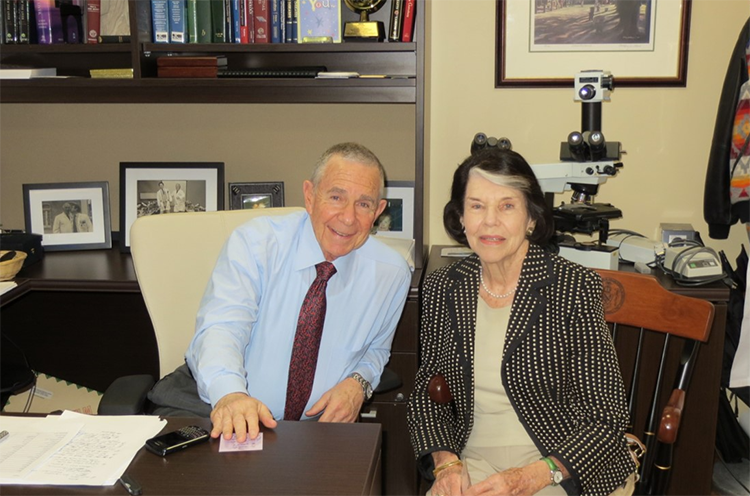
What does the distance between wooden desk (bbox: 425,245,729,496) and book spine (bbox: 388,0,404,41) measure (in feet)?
3.67

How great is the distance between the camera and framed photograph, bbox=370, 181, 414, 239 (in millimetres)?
2826

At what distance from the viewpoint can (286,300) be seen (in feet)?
6.19

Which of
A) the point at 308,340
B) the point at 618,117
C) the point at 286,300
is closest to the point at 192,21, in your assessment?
the point at 286,300

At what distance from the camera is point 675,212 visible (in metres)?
2.90

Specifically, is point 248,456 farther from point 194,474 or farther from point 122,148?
point 122,148

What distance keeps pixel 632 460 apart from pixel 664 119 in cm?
156

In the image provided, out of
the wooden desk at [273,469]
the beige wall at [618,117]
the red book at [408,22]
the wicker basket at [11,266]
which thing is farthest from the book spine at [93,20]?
the wooden desk at [273,469]

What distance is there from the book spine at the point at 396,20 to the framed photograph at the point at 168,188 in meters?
0.85

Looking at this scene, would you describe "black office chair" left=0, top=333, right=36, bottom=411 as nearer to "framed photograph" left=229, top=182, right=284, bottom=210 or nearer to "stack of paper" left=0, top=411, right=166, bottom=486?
"framed photograph" left=229, top=182, right=284, bottom=210

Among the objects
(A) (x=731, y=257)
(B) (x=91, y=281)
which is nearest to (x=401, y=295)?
(B) (x=91, y=281)

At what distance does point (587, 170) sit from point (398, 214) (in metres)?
0.75

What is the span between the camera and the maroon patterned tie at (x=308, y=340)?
1874 millimetres

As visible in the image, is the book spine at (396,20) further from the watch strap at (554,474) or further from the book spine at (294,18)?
the watch strap at (554,474)

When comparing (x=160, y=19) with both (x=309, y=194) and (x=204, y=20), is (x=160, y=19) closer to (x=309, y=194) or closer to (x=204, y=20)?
(x=204, y=20)
